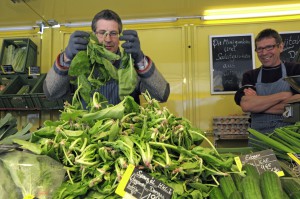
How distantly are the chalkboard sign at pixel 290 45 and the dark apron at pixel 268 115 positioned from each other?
115cm

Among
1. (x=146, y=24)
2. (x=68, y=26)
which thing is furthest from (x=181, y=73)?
(x=68, y=26)

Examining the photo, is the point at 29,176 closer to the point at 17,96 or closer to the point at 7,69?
the point at 17,96

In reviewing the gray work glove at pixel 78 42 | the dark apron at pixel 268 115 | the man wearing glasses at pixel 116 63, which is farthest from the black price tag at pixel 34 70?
the gray work glove at pixel 78 42

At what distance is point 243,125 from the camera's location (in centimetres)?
356

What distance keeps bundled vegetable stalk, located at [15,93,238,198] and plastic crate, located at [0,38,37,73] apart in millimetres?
3351

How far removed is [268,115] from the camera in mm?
2727

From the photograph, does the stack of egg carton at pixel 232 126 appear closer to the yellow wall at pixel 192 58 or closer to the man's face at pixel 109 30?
the yellow wall at pixel 192 58

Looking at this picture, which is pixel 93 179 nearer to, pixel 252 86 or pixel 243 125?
pixel 252 86

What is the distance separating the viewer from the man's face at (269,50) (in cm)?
277

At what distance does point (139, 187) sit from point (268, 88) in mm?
2242

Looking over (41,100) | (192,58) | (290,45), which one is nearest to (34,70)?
(41,100)

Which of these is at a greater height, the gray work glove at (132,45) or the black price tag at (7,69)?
the black price tag at (7,69)

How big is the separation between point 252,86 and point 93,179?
7.38ft

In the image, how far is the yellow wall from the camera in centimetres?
407
